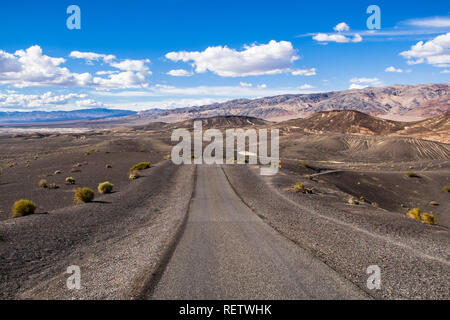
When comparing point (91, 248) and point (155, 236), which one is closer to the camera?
point (91, 248)

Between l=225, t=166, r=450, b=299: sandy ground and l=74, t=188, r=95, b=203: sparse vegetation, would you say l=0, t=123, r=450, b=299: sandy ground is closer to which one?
l=225, t=166, r=450, b=299: sandy ground

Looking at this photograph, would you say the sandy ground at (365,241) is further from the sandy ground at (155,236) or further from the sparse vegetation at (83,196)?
the sparse vegetation at (83,196)

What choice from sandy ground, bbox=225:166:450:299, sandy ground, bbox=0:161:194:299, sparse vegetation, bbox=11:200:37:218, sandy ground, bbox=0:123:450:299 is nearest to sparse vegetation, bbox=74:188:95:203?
sandy ground, bbox=0:161:194:299

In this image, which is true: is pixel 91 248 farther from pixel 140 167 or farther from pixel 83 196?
pixel 140 167

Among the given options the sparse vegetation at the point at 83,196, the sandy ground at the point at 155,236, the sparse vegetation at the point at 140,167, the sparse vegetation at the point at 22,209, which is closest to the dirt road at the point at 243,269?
the sandy ground at the point at 155,236

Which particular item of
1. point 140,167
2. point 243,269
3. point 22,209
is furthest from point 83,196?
point 140,167

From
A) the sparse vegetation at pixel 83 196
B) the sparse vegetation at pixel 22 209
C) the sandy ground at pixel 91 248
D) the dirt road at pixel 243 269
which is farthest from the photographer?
the sparse vegetation at pixel 83 196

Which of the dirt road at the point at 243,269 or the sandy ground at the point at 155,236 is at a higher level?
the dirt road at the point at 243,269

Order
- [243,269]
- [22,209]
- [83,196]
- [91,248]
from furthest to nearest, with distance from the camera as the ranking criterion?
[83,196] → [22,209] → [91,248] → [243,269]

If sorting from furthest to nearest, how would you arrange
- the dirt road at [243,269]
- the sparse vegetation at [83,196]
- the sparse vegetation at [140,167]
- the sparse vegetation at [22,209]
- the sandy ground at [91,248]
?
the sparse vegetation at [140,167] < the sparse vegetation at [83,196] < the sparse vegetation at [22,209] < the sandy ground at [91,248] < the dirt road at [243,269]

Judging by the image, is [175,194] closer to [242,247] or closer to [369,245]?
[242,247]
